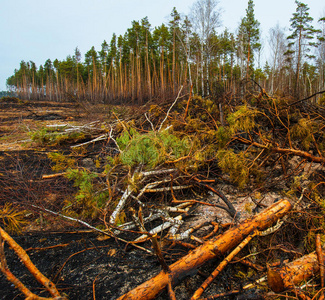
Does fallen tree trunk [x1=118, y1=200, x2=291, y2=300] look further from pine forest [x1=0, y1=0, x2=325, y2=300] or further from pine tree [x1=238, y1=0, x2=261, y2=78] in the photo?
pine tree [x1=238, y1=0, x2=261, y2=78]

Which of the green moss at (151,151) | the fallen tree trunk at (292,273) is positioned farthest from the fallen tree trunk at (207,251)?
the green moss at (151,151)

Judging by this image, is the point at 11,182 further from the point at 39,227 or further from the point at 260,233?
the point at 260,233

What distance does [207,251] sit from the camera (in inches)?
71.9

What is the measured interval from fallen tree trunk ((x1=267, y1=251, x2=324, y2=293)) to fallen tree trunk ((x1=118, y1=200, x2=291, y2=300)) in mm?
371

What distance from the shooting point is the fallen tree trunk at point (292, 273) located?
1489 mm

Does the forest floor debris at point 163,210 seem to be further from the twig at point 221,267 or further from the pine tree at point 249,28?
the pine tree at point 249,28

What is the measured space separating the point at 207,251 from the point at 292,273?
68 cm

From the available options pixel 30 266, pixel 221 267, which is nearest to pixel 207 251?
pixel 221 267

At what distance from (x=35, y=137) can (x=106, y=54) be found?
4054cm

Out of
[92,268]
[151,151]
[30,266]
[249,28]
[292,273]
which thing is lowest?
[92,268]

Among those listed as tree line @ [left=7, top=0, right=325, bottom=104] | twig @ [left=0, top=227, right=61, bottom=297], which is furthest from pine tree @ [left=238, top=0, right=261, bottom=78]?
twig @ [left=0, top=227, right=61, bottom=297]

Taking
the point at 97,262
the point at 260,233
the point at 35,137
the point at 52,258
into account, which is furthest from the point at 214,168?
the point at 35,137

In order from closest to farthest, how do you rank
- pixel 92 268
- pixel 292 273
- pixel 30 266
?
pixel 30 266, pixel 292 273, pixel 92 268

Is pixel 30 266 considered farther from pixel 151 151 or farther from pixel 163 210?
pixel 151 151
